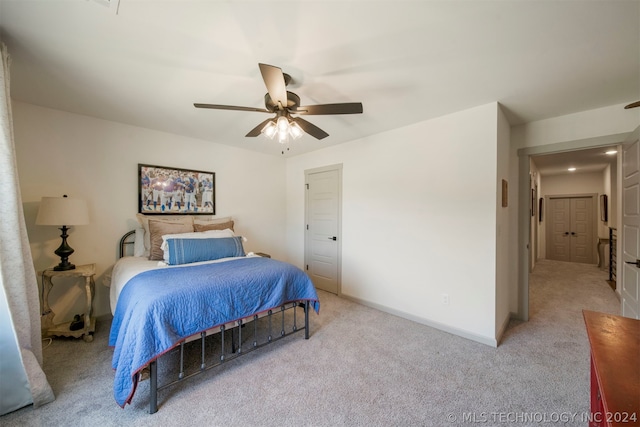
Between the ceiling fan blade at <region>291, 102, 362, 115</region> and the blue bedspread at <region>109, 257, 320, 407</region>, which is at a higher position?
the ceiling fan blade at <region>291, 102, 362, 115</region>

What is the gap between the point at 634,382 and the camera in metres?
0.77

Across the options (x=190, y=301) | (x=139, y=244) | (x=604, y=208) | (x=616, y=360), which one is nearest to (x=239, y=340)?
(x=190, y=301)

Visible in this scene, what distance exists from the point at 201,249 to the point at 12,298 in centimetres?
137

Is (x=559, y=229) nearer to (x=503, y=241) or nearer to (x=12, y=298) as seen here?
(x=503, y=241)

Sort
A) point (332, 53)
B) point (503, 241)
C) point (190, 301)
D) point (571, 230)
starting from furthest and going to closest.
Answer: point (571, 230) < point (503, 241) < point (190, 301) < point (332, 53)

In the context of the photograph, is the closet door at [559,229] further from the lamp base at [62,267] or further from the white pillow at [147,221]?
the lamp base at [62,267]

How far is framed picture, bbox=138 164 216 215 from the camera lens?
3254mm

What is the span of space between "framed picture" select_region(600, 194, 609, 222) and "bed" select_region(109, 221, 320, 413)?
7540 mm

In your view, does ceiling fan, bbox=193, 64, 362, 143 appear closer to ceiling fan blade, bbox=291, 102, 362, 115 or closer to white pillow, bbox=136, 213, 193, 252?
ceiling fan blade, bbox=291, 102, 362, 115

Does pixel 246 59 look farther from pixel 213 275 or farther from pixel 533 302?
pixel 533 302

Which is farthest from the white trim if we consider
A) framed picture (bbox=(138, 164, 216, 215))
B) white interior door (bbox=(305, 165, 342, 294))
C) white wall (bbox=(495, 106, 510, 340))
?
framed picture (bbox=(138, 164, 216, 215))

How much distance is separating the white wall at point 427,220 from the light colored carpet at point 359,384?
1.29ft

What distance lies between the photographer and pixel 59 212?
7.75 feet

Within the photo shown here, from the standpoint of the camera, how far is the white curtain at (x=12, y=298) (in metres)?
1.54
